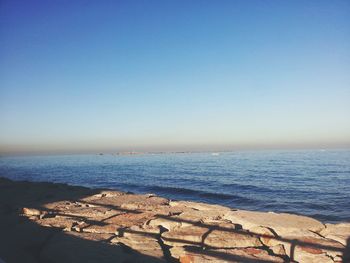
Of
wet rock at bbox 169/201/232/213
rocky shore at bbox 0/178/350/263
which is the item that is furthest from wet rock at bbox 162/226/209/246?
wet rock at bbox 169/201/232/213

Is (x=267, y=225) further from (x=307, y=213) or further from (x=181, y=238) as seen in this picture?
(x=307, y=213)

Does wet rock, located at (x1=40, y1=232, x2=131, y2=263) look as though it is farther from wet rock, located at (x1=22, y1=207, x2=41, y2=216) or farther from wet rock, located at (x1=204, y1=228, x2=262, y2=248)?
wet rock, located at (x1=22, y1=207, x2=41, y2=216)

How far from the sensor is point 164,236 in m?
4.54

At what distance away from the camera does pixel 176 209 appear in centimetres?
Result: 648

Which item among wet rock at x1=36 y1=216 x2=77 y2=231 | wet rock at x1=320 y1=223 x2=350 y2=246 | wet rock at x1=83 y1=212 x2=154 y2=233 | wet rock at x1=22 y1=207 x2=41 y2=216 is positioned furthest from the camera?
wet rock at x1=22 y1=207 x2=41 y2=216

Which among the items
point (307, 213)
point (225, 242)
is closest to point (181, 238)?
point (225, 242)

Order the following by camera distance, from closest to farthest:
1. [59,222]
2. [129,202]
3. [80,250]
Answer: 1. [80,250]
2. [59,222]
3. [129,202]

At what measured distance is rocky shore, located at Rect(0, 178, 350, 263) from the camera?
3764mm

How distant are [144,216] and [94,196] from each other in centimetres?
325

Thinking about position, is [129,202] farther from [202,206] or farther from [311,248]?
[311,248]

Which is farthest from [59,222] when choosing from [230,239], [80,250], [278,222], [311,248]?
[311,248]

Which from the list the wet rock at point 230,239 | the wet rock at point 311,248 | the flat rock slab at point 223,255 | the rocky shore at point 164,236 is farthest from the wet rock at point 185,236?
the wet rock at point 311,248

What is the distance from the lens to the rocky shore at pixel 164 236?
3.76 m

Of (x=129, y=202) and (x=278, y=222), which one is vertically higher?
(x=278, y=222)
